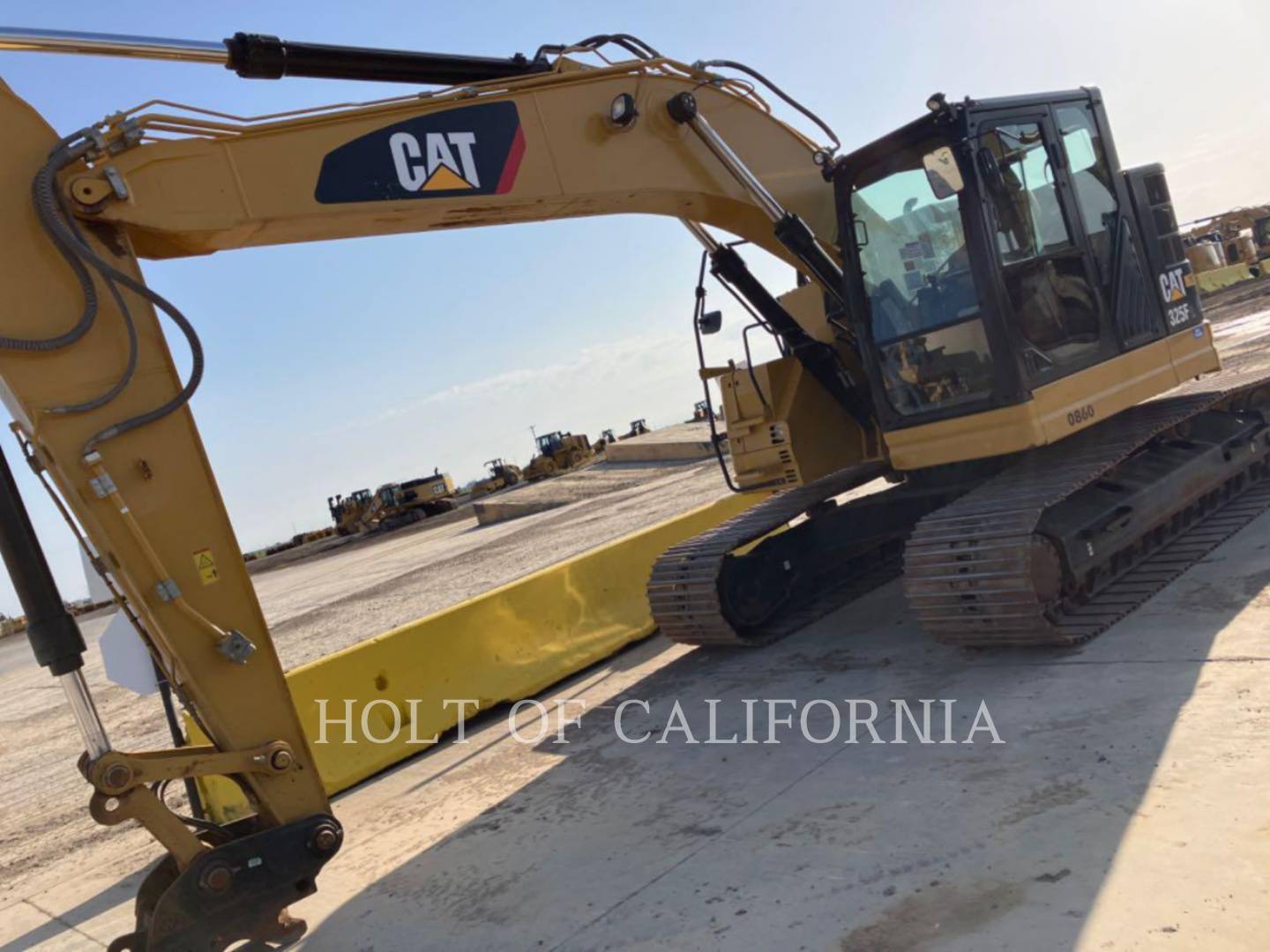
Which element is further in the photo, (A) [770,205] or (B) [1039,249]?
(A) [770,205]

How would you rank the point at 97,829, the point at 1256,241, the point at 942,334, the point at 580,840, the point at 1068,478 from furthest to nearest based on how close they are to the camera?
the point at 1256,241, the point at 97,829, the point at 942,334, the point at 1068,478, the point at 580,840

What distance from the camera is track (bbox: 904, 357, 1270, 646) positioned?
5332 mm

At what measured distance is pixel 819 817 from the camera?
4211 millimetres

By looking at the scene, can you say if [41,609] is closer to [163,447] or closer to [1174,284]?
[163,447]

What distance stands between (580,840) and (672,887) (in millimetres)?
785

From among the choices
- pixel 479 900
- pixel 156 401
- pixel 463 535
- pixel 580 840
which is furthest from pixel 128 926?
pixel 463 535

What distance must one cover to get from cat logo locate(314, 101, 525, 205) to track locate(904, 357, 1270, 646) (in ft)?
9.38

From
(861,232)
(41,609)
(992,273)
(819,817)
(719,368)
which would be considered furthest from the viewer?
(719,368)

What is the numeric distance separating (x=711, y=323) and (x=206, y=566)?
396cm

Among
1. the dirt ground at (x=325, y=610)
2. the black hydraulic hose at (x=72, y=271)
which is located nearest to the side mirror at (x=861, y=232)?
the dirt ground at (x=325, y=610)

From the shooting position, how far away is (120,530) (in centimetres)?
402

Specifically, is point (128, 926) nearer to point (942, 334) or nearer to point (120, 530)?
point (120, 530)

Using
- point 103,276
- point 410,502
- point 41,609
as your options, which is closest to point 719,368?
point 103,276

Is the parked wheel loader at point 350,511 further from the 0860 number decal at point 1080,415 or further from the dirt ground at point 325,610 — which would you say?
the 0860 number decal at point 1080,415
